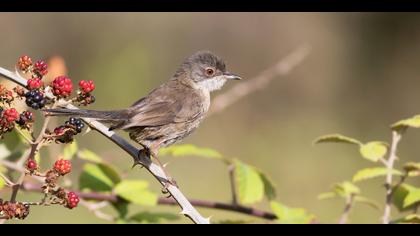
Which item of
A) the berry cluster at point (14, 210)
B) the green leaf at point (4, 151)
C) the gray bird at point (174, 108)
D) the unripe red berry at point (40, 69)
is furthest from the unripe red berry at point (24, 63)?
the green leaf at point (4, 151)

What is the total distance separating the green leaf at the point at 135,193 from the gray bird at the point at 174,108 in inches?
14.5

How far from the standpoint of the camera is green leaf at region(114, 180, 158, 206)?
4.07 meters

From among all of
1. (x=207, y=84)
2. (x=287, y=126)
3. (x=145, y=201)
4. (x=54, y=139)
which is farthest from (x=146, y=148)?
(x=287, y=126)

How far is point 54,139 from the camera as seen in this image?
108 inches

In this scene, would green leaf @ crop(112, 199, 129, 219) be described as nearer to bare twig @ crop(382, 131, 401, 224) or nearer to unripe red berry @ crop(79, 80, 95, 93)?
unripe red berry @ crop(79, 80, 95, 93)

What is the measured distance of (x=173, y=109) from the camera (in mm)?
5312

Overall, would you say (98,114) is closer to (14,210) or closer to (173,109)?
(173,109)

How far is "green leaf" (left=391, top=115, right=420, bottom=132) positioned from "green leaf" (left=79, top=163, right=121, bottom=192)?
1.76m

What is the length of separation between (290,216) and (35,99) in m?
1.78

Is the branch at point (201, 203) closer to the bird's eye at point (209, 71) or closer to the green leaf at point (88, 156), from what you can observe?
the green leaf at point (88, 156)

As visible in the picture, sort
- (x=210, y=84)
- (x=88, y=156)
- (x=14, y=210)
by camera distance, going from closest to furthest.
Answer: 1. (x=14, y=210)
2. (x=88, y=156)
3. (x=210, y=84)

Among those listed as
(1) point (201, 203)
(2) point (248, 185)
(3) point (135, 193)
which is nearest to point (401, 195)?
(2) point (248, 185)

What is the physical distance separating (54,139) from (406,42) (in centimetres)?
1278

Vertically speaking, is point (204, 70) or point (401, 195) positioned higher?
point (204, 70)
